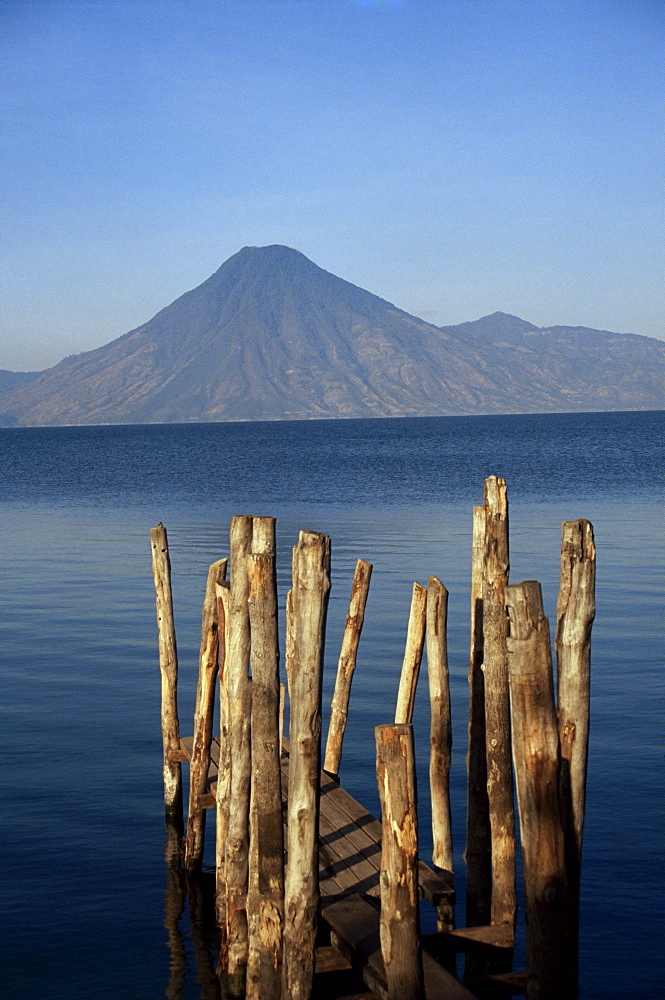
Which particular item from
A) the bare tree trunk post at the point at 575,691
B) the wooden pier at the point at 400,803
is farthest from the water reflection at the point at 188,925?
the bare tree trunk post at the point at 575,691

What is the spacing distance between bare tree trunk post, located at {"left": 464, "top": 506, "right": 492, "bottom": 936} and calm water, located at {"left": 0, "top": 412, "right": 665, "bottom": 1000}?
1146 millimetres

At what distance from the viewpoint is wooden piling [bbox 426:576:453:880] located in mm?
9398

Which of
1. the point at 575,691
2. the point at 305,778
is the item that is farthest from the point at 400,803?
the point at 575,691

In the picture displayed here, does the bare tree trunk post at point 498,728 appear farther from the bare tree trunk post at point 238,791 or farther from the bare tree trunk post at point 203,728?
the bare tree trunk post at point 203,728

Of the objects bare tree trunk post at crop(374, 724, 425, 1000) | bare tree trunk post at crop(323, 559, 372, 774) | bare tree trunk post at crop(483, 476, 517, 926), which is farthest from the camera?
bare tree trunk post at crop(323, 559, 372, 774)

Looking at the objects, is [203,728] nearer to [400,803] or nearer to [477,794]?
[477,794]

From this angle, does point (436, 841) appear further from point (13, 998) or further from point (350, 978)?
point (13, 998)

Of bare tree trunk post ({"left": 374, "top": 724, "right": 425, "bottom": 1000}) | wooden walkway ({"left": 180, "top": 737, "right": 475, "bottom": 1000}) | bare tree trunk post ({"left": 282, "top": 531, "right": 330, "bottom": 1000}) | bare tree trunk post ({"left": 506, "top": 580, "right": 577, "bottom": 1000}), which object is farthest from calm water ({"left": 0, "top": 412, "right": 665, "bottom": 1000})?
bare tree trunk post ({"left": 374, "top": 724, "right": 425, "bottom": 1000})

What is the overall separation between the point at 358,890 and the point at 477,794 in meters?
1.25

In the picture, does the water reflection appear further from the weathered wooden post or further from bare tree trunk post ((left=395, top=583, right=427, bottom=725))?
bare tree trunk post ((left=395, top=583, right=427, bottom=725))

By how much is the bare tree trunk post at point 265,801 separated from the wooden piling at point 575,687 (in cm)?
199

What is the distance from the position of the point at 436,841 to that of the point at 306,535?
143 inches

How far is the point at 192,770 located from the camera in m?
11.1

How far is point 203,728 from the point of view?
36.4 feet
